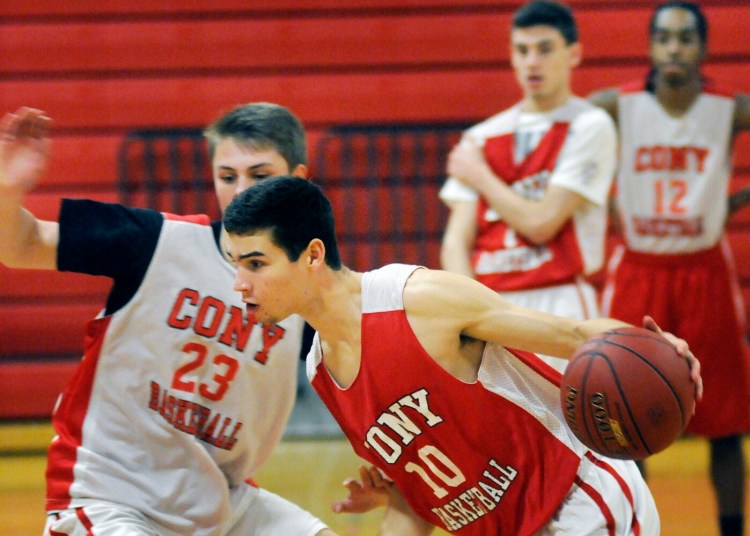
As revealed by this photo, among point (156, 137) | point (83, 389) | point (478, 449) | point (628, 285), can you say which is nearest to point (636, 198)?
point (628, 285)

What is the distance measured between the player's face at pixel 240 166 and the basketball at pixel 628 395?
3.44 feet

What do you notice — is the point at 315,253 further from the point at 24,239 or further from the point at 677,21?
the point at 677,21

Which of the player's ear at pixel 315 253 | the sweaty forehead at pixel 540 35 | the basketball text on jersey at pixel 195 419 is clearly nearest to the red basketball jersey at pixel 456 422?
the player's ear at pixel 315 253

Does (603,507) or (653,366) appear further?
(603,507)

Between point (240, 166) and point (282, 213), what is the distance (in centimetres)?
48

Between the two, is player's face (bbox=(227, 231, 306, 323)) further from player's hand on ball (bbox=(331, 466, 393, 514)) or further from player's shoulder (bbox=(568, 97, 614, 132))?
player's shoulder (bbox=(568, 97, 614, 132))

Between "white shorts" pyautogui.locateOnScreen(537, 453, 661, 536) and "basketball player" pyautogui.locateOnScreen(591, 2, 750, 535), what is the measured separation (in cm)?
219

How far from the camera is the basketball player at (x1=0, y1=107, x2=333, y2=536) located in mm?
2748

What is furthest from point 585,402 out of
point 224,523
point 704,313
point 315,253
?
point 704,313

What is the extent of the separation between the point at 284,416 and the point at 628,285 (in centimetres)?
240

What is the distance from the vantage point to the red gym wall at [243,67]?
7.11 meters

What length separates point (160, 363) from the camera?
285 centimetres

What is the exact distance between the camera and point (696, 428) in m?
4.72

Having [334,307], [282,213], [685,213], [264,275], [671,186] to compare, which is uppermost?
[282,213]
